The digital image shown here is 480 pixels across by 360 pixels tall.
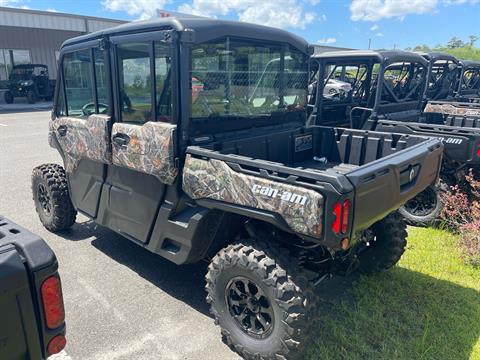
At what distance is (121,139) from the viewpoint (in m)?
3.38

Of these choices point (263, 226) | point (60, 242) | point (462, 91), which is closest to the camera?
point (263, 226)

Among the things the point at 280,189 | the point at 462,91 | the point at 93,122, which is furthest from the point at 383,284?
the point at 462,91

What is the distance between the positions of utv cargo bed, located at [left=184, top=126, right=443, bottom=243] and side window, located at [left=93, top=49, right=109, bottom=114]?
44.3 inches

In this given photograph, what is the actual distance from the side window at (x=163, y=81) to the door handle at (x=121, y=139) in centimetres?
39

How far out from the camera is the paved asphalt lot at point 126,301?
2855 millimetres

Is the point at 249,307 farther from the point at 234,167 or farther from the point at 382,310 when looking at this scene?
the point at 382,310

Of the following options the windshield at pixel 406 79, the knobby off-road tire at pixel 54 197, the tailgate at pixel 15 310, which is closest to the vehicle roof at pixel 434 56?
the windshield at pixel 406 79

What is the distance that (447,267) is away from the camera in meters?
3.96

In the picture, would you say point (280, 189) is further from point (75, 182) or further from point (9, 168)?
point (9, 168)

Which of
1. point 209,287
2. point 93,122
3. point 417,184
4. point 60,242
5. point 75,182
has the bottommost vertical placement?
point 60,242

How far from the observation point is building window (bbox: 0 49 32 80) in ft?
83.5

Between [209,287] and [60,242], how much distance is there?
239 centimetres

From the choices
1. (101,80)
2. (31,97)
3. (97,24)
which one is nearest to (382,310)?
(101,80)

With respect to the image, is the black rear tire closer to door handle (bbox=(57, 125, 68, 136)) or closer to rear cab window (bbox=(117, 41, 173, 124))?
door handle (bbox=(57, 125, 68, 136))
